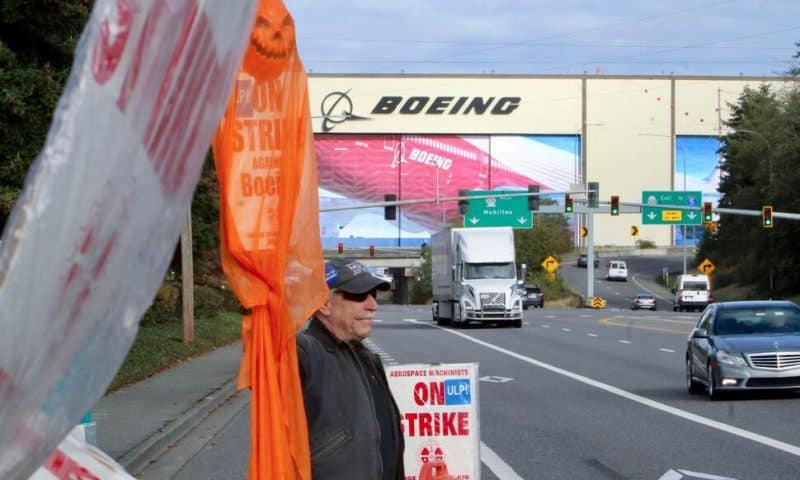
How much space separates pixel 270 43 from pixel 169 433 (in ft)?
41.1

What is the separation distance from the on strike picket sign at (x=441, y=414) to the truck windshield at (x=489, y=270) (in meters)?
43.6

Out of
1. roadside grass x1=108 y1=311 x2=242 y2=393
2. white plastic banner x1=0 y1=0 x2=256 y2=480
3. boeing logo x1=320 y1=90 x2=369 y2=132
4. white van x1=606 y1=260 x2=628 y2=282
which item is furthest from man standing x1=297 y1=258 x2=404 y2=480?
boeing logo x1=320 y1=90 x2=369 y2=132

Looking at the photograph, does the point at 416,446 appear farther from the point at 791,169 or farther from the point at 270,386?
the point at 791,169

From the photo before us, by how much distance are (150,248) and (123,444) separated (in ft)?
42.6

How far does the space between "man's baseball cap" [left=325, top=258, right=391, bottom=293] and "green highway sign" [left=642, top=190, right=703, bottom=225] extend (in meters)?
68.0

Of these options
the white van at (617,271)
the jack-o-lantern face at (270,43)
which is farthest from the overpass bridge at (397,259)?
the jack-o-lantern face at (270,43)

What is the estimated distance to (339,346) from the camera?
4.79m

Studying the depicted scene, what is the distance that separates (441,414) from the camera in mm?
→ 8312

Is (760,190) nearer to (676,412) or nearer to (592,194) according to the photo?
(592,194)

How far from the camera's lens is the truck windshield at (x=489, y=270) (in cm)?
5200

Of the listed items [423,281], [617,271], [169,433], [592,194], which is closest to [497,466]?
[169,433]

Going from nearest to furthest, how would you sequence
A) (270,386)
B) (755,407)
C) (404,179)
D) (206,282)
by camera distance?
(270,386), (755,407), (206,282), (404,179)

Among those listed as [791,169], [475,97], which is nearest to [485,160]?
[475,97]

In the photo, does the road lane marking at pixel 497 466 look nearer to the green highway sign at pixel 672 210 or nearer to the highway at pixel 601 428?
the highway at pixel 601 428
